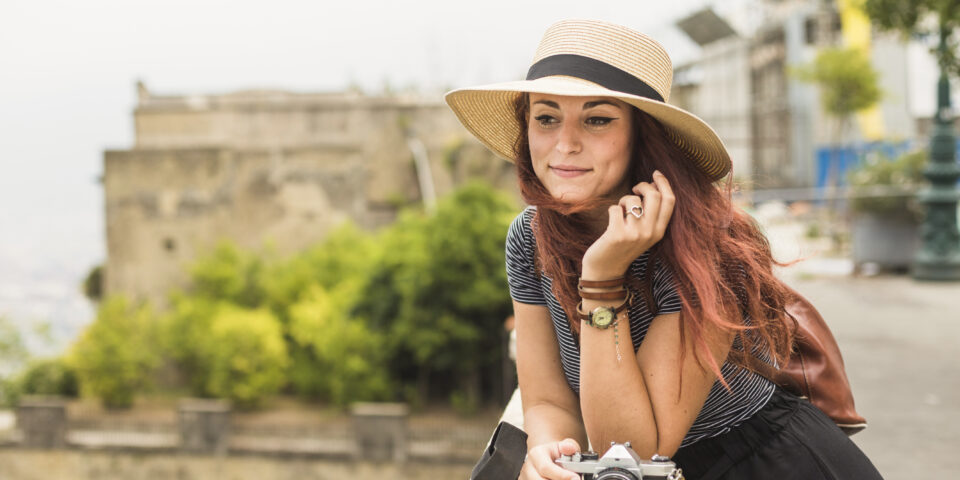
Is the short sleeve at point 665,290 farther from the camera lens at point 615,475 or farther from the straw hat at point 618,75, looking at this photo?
the camera lens at point 615,475

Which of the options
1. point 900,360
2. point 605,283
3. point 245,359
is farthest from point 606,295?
point 245,359

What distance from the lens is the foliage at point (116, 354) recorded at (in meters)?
20.1

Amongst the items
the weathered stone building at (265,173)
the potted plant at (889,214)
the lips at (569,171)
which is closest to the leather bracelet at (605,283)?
the lips at (569,171)

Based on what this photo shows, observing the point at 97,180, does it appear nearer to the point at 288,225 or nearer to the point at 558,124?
the point at 288,225

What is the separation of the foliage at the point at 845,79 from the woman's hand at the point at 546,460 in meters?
20.0

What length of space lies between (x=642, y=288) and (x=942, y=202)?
7.86 metres

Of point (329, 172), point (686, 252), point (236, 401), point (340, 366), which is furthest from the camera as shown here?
point (329, 172)

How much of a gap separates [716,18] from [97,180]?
17.8 meters

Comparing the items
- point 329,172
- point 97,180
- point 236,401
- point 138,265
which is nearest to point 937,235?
point 236,401

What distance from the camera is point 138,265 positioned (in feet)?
76.8

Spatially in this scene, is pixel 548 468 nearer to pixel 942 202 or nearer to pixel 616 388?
pixel 616 388

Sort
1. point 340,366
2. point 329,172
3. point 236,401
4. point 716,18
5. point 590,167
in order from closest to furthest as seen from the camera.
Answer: point 590,167, point 340,366, point 236,401, point 329,172, point 716,18

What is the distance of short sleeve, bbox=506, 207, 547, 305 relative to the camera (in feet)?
6.74

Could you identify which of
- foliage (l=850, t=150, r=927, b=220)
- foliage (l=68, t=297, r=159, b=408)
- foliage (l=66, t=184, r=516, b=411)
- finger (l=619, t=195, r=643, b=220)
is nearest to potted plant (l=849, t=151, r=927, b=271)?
foliage (l=850, t=150, r=927, b=220)
